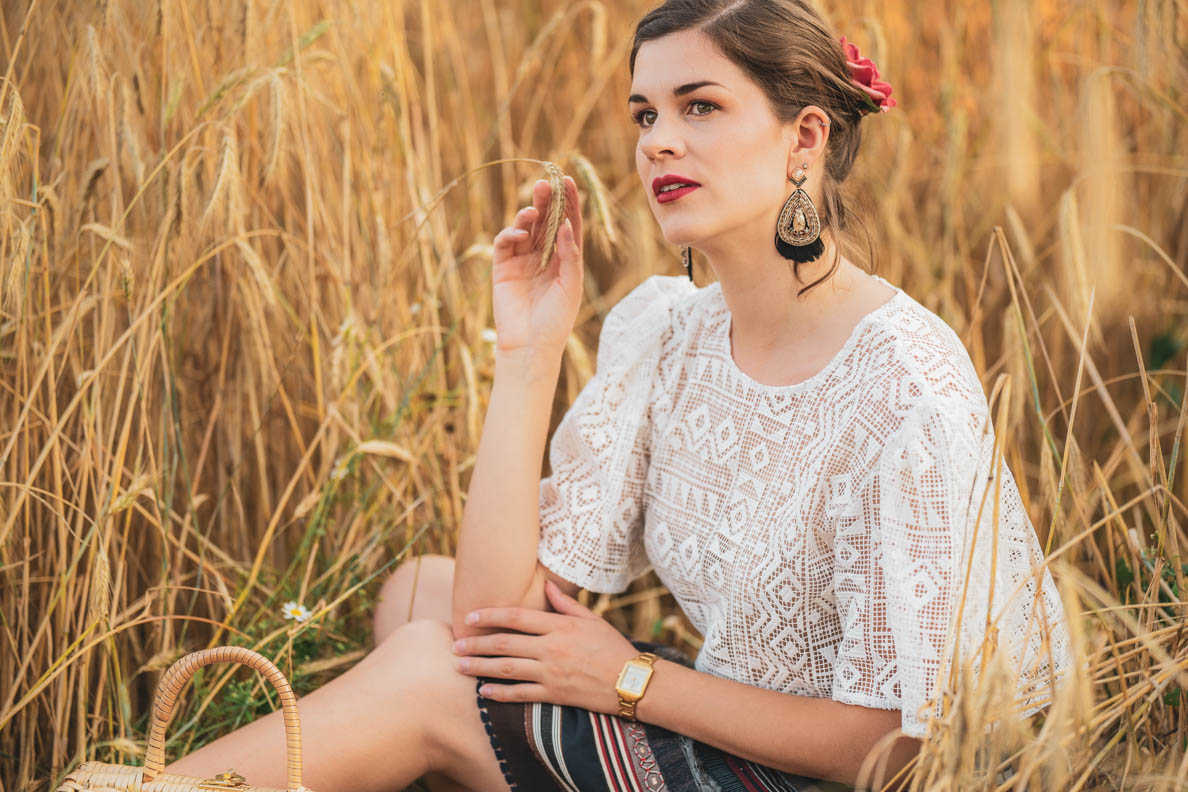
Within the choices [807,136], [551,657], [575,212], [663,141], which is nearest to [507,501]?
[551,657]

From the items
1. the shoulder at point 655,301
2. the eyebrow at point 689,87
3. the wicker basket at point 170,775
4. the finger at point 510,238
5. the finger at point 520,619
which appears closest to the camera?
the wicker basket at point 170,775

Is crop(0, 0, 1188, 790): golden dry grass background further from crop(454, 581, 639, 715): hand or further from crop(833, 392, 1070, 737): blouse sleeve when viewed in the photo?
crop(454, 581, 639, 715): hand

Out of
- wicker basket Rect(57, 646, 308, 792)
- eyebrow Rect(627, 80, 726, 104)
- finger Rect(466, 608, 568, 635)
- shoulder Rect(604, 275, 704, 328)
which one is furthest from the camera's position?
shoulder Rect(604, 275, 704, 328)

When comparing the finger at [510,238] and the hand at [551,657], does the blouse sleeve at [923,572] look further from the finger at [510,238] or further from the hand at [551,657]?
the finger at [510,238]

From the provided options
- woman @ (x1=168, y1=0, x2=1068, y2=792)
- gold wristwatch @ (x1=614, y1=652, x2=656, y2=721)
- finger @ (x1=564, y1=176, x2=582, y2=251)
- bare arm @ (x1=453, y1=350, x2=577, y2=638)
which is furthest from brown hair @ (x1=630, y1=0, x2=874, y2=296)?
gold wristwatch @ (x1=614, y1=652, x2=656, y2=721)

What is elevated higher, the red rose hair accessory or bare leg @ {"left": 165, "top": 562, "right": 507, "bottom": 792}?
the red rose hair accessory

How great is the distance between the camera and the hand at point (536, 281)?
1510mm

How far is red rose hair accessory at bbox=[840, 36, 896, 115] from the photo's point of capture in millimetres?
1406

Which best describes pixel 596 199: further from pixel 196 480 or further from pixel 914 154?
pixel 914 154

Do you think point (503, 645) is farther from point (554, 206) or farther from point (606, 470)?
point (554, 206)

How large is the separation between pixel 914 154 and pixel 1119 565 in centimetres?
120

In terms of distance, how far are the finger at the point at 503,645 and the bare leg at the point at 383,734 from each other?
0.03 meters

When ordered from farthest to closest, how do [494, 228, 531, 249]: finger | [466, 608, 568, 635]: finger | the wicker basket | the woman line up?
[494, 228, 531, 249]: finger
[466, 608, 568, 635]: finger
the woman
the wicker basket

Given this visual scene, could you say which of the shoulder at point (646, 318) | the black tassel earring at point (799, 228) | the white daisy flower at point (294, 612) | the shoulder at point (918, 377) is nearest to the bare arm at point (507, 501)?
the shoulder at point (646, 318)
